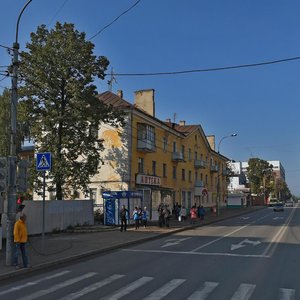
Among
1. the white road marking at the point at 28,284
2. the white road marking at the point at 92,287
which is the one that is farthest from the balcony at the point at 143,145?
the white road marking at the point at 92,287

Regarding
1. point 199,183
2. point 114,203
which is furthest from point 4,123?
point 199,183

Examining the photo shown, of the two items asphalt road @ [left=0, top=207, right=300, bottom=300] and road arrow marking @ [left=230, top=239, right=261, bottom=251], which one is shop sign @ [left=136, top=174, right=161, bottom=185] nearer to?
road arrow marking @ [left=230, top=239, right=261, bottom=251]

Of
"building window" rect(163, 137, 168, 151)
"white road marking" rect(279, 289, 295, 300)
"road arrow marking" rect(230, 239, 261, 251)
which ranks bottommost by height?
"white road marking" rect(279, 289, 295, 300)

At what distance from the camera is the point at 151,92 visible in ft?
168

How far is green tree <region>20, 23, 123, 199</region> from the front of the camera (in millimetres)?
31719

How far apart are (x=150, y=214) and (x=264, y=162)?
94.4 m

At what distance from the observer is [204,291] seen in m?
9.66

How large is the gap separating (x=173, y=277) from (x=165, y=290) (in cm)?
175

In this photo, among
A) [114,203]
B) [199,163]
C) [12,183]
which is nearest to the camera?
[12,183]

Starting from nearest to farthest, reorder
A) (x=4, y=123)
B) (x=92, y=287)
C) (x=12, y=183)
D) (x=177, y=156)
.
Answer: (x=92, y=287) → (x=12, y=183) → (x=4, y=123) → (x=177, y=156)

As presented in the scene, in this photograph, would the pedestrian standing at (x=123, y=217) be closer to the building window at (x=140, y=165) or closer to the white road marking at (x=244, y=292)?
the building window at (x=140, y=165)

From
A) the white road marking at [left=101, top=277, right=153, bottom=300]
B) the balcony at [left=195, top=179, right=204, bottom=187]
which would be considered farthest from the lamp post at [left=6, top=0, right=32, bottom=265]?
the balcony at [left=195, top=179, right=204, bottom=187]

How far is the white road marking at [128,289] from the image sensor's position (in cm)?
919

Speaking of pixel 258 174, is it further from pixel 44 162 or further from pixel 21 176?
pixel 21 176
